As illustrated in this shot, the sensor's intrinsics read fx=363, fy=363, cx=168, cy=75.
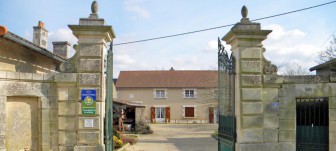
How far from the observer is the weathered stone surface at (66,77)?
752 centimetres

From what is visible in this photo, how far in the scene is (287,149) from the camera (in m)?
7.75

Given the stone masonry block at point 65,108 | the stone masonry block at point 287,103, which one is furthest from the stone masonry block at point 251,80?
the stone masonry block at point 65,108

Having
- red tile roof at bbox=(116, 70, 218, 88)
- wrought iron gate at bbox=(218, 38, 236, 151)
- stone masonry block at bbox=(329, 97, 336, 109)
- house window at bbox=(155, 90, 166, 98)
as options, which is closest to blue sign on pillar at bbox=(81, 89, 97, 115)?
wrought iron gate at bbox=(218, 38, 236, 151)

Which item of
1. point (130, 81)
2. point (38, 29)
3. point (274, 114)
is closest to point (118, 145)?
point (38, 29)

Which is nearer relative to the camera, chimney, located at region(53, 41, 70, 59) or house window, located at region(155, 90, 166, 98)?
chimney, located at region(53, 41, 70, 59)

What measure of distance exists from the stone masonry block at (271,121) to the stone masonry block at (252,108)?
0.77 feet

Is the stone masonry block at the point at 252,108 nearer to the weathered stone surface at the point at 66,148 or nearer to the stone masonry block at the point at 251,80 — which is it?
the stone masonry block at the point at 251,80

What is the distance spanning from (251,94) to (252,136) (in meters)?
0.89

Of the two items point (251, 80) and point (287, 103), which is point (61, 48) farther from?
point (287, 103)

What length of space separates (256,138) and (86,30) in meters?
4.23

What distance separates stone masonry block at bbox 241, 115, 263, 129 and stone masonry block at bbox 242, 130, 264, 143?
0.11m

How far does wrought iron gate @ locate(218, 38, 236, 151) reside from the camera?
7.95m

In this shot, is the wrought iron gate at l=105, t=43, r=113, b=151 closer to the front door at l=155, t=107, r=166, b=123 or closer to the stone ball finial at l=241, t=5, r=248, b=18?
the stone ball finial at l=241, t=5, r=248, b=18

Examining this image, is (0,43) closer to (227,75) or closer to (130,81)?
(227,75)
